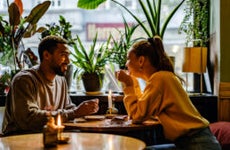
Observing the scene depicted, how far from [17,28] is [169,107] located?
1948 mm

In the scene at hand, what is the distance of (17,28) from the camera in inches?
146

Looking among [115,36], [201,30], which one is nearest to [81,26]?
[115,36]

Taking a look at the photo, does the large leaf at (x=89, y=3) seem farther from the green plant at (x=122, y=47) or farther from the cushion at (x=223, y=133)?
the cushion at (x=223, y=133)

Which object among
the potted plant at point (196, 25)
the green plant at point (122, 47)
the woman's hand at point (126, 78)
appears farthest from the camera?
the potted plant at point (196, 25)

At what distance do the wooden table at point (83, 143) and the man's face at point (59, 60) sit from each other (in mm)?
770

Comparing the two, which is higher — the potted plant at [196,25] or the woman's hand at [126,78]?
the potted plant at [196,25]

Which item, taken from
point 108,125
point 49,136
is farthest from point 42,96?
point 49,136

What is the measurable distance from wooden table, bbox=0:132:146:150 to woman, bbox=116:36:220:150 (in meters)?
0.41

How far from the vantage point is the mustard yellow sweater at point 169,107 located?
228 centimetres

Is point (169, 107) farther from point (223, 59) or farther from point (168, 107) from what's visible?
point (223, 59)

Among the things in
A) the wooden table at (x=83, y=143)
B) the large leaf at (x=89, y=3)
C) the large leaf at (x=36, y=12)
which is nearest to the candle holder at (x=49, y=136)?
the wooden table at (x=83, y=143)

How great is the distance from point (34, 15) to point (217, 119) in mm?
1896

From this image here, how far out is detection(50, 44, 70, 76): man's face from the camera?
9.13 feet

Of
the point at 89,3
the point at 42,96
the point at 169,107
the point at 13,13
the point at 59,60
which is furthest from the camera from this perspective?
the point at 89,3
